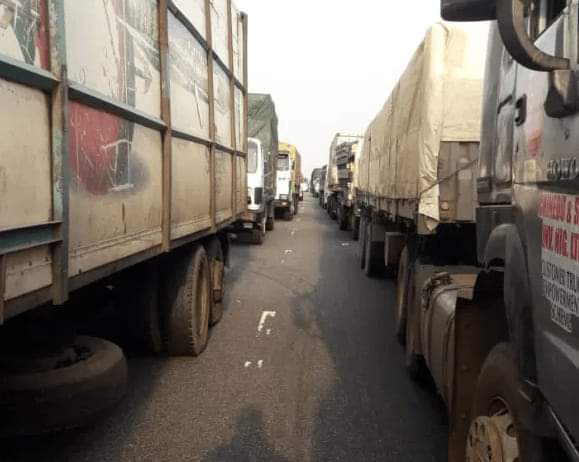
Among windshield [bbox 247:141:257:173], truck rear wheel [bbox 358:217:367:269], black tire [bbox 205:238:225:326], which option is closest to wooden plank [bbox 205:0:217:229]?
black tire [bbox 205:238:225:326]

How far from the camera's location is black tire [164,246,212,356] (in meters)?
5.56

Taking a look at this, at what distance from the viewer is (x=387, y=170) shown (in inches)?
325

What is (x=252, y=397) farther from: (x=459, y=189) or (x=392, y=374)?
(x=459, y=189)

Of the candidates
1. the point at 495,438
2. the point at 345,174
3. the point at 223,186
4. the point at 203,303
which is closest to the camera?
the point at 495,438

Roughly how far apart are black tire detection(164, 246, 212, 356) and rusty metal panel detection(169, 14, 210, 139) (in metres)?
1.23

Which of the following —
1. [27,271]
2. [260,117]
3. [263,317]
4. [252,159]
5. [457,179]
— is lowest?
[263,317]

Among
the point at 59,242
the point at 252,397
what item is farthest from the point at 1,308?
the point at 252,397

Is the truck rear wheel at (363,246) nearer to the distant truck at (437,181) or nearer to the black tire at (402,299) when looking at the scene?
the black tire at (402,299)

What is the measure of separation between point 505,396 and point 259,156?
44.6 feet

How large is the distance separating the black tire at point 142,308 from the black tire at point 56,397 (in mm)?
1949

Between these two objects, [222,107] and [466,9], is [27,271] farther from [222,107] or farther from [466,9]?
[222,107]

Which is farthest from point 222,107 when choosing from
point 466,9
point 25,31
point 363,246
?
point 363,246

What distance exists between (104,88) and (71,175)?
0.67 meters

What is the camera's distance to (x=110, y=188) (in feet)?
10.9
